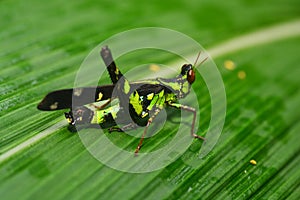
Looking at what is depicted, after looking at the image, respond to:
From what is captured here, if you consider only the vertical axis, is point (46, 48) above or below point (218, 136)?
above

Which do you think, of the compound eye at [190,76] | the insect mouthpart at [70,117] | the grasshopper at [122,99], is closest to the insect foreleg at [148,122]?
the grasshopper at [122,99]

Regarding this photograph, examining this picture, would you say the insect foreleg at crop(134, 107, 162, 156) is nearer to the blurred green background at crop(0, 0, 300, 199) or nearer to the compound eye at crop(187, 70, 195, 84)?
the blurred green background at crop(0, 0, 300, 199)

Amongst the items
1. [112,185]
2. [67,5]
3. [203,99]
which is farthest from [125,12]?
[112,185]

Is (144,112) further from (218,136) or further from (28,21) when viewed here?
(28,21)

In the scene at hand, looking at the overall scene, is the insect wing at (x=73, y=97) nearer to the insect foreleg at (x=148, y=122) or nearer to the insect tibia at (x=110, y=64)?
the insect tibia at (x=110, y=64)

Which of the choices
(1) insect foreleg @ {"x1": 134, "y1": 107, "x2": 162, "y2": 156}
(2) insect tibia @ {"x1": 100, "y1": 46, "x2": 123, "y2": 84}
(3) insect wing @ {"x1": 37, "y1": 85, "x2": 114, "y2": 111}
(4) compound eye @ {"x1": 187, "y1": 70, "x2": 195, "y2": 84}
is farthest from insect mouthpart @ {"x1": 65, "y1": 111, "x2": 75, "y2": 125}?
(4) compound eye @ {"x1": 187, "y1": 70, "x2": 195, "y2": 84}

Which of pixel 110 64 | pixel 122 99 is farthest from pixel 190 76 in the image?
pixel 110 64

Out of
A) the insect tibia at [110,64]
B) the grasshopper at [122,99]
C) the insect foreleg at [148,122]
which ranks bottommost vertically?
the insect foreleg at [148,122]

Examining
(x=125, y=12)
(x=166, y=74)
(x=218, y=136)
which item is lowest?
(x=218, y=136)
